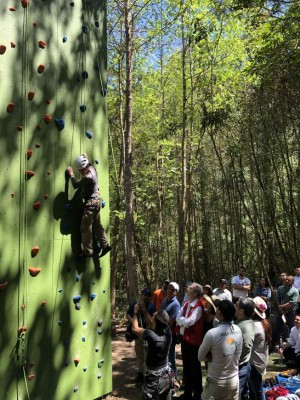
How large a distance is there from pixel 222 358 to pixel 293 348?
329cm

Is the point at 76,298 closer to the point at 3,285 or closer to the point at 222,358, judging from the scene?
the point at 3,285

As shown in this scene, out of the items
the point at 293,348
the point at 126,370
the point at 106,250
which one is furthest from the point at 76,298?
the point at 293,348

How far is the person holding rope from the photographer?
3521 mm

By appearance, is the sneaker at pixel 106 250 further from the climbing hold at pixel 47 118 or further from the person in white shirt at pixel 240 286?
the person in white shirt at pixel 240 286

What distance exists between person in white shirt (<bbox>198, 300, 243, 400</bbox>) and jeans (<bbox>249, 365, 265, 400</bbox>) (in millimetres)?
921

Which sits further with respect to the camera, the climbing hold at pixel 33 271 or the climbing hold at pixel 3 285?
the climbing hold at pixel 33 271

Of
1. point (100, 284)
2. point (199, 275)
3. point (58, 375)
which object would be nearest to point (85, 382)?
point (58, 375)

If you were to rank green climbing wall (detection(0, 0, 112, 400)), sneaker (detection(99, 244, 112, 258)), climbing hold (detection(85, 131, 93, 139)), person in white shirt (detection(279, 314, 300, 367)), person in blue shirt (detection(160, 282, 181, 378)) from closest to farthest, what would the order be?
green climbing wall (detection(0, 0, 112, 400)) → sneaker (detection(99, 244, 112, 258)) → climbing hold (detection(85, 131, 93, 139)) → person in blue shirt (detection(160, 282, 181, 378)) → person in white shirt (detection(279, 314, 300, 367))

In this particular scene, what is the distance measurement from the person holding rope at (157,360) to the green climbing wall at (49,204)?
67 centimetres

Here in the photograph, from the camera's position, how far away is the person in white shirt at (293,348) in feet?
18.8

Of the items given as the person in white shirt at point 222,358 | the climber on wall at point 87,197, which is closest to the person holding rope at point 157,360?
the person in white shirt at point 222,358

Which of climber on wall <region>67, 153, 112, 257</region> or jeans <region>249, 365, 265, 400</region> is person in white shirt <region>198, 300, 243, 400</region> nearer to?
jeans <region>249, 365, 265, 400</region>

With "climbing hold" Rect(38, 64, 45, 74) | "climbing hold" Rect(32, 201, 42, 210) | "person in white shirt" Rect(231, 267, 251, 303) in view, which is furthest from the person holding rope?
"person in white shirt" Rect(231, 267, 251, 303)

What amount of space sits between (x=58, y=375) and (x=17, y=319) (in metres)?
0.75
